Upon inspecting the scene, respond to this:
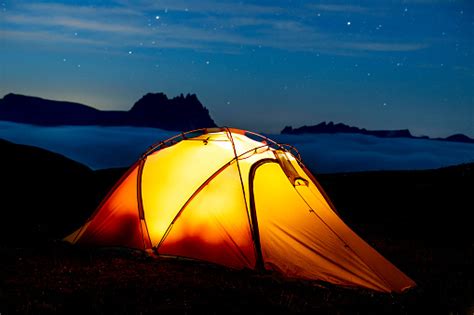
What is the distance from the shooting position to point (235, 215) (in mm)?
11031

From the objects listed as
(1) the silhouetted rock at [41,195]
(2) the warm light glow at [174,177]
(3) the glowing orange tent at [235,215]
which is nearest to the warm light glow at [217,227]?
(3) the glowing orange tent at [235,215]

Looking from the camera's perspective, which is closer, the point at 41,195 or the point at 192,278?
the point at 192,278

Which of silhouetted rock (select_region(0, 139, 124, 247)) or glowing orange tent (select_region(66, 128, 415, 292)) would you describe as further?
silhouetted rock (select_region(0, 139, 124, 247))

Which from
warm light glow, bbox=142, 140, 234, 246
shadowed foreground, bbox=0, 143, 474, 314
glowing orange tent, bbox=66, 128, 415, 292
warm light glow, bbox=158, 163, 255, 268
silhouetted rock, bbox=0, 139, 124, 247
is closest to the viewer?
shadowed foreground, bbox=0, 143, 474, 314

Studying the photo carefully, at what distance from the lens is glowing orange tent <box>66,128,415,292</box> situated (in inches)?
407

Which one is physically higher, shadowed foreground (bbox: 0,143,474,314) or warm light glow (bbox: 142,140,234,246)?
warm light glow (bbox: 142,140,234,246)

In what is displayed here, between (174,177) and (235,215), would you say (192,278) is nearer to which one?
(235,215)

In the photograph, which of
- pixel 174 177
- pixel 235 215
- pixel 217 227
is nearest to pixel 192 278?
pixel 217 227

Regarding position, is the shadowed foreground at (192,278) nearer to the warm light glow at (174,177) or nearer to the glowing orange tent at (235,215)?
the glowing orange tent at (235,215)

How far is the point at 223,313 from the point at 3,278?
13.6 feet

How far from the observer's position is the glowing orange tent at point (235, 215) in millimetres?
10344

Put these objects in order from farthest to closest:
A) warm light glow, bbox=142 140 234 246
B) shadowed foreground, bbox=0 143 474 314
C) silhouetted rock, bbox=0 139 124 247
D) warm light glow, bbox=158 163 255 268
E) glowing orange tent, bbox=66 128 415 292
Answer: silhouetted rock, bbox=0 139 124 247 → warm light glow, bbox=142 140 234 246 → warm light glow, bbox=158 163 255 268 → glowing orange tent, bbox=66 128 415 292 → shadowed foreground, bbox=0 143 474 314

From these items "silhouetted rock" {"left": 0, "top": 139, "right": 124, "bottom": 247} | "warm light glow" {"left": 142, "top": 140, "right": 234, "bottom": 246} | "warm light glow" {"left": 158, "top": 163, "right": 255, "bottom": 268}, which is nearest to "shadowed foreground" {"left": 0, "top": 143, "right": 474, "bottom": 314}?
"silhouetted rock" {"left": 0, "top": 139, "right": 124, "bottom": 247}

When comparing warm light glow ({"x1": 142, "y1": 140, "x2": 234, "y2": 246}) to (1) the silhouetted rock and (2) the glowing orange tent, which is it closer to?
(2) the glowing orange tent
